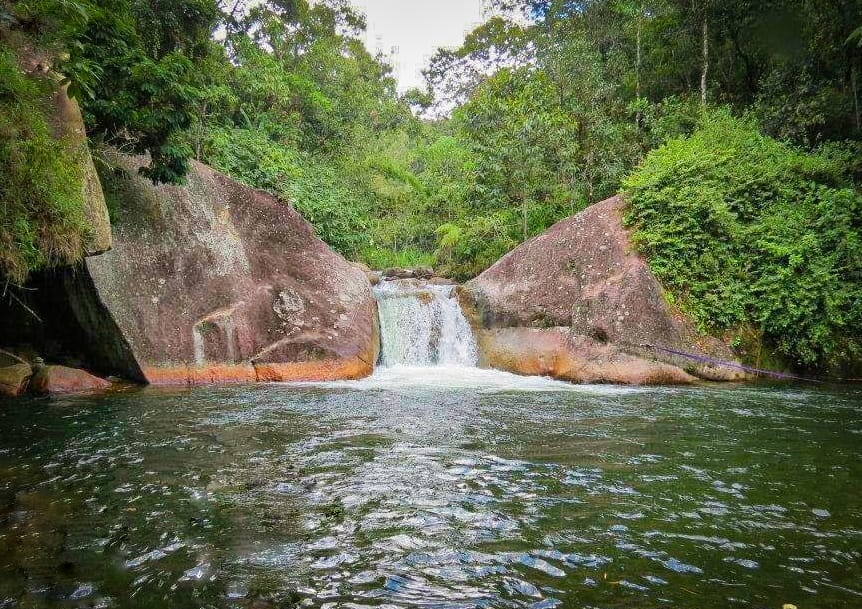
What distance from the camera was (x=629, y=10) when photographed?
63.9 ft

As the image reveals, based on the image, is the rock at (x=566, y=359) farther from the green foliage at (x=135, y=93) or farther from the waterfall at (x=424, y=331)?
the green foliage at (x=135, y=93)

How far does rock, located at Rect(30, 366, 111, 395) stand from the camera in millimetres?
8352

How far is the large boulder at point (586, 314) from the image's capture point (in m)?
10.4

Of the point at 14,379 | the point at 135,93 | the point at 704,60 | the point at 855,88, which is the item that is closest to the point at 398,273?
the point at 704,60

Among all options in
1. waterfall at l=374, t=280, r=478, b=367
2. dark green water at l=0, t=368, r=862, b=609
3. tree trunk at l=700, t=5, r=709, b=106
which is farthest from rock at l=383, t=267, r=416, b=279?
dark green water at l=0, t=368, r=862, b=609

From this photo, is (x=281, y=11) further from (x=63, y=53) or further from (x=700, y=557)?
(x=700, y=557)

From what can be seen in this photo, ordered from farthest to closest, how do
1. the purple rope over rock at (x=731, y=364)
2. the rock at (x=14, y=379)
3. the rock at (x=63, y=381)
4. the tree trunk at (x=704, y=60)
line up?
the tree trunk at (x=704, y=60), the purple rope over rock at (x=731, y=364), the rock at (x=63, y=381), the rock at (x=14, y=379)

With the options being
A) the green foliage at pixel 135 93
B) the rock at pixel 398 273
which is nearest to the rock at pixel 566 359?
the green foliage at pixel 135 93

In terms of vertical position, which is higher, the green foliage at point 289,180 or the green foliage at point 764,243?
the green foliage at point 289,180

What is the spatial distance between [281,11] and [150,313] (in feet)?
64.0

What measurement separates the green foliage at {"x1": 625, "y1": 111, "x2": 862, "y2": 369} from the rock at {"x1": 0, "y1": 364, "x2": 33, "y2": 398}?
1205 centimetres

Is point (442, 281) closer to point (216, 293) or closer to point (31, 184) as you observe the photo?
point (216, 293)

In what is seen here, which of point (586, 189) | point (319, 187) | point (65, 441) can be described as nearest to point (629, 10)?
point (586, 189)

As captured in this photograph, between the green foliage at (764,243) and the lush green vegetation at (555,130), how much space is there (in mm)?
43
